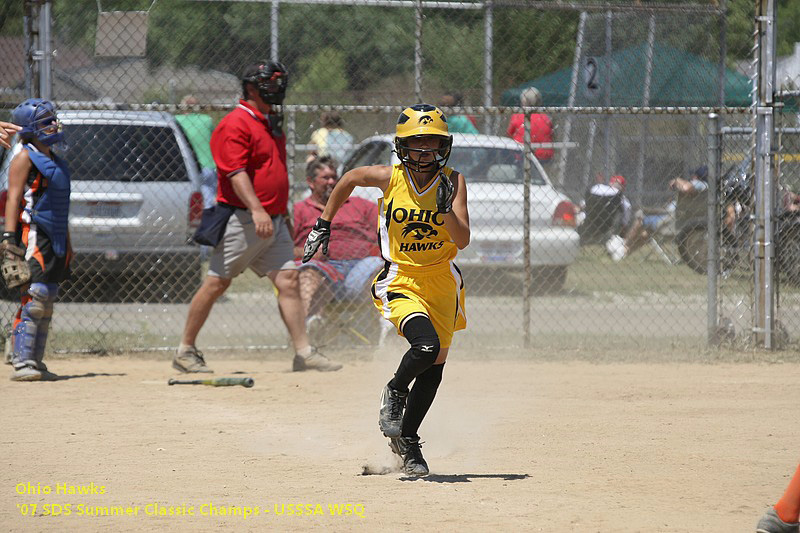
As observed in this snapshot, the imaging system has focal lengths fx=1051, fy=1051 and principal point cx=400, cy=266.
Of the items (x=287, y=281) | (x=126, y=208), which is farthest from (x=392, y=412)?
(x=126, y=208)

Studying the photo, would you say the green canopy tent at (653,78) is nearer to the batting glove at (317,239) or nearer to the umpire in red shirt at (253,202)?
the umpire in red shirt at (253,202)

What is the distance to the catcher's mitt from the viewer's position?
7637 mm

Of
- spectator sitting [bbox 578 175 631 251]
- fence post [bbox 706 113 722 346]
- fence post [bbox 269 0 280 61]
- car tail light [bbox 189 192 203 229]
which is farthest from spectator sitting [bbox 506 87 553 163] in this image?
car tail light [bbox 189 192 203 229]

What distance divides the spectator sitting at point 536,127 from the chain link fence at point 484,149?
3 cm

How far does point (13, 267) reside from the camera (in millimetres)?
7641

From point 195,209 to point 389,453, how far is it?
595 cm

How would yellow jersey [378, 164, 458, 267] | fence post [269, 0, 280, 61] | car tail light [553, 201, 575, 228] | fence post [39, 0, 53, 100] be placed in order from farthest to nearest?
1. car tail light [553, 201, 575, 228]
2. fence post [269, 0, 280, 61]
3. fence post [39, 0, 53, 100]
4. yellow jersey [378, 164, 458, 267]

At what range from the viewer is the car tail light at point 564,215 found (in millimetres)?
10781

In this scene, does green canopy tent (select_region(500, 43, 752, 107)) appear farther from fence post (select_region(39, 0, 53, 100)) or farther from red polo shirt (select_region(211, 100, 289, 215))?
fence post (select_region(39, 0, 53, 100))

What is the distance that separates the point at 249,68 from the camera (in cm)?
824

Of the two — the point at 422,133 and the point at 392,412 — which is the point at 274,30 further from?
the point at 392,412

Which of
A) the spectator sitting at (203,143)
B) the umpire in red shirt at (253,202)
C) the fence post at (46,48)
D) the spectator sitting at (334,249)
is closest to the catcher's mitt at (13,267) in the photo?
the umpire in red shirt at (253,202)

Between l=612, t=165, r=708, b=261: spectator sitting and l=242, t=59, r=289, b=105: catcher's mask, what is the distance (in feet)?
15.2

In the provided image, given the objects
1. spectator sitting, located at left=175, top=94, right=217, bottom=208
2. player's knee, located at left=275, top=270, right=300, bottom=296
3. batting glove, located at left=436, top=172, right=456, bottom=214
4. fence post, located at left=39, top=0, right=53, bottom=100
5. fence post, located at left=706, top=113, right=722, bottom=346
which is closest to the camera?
batting glove, located at left=436, top=172, right=456, bottom=214
